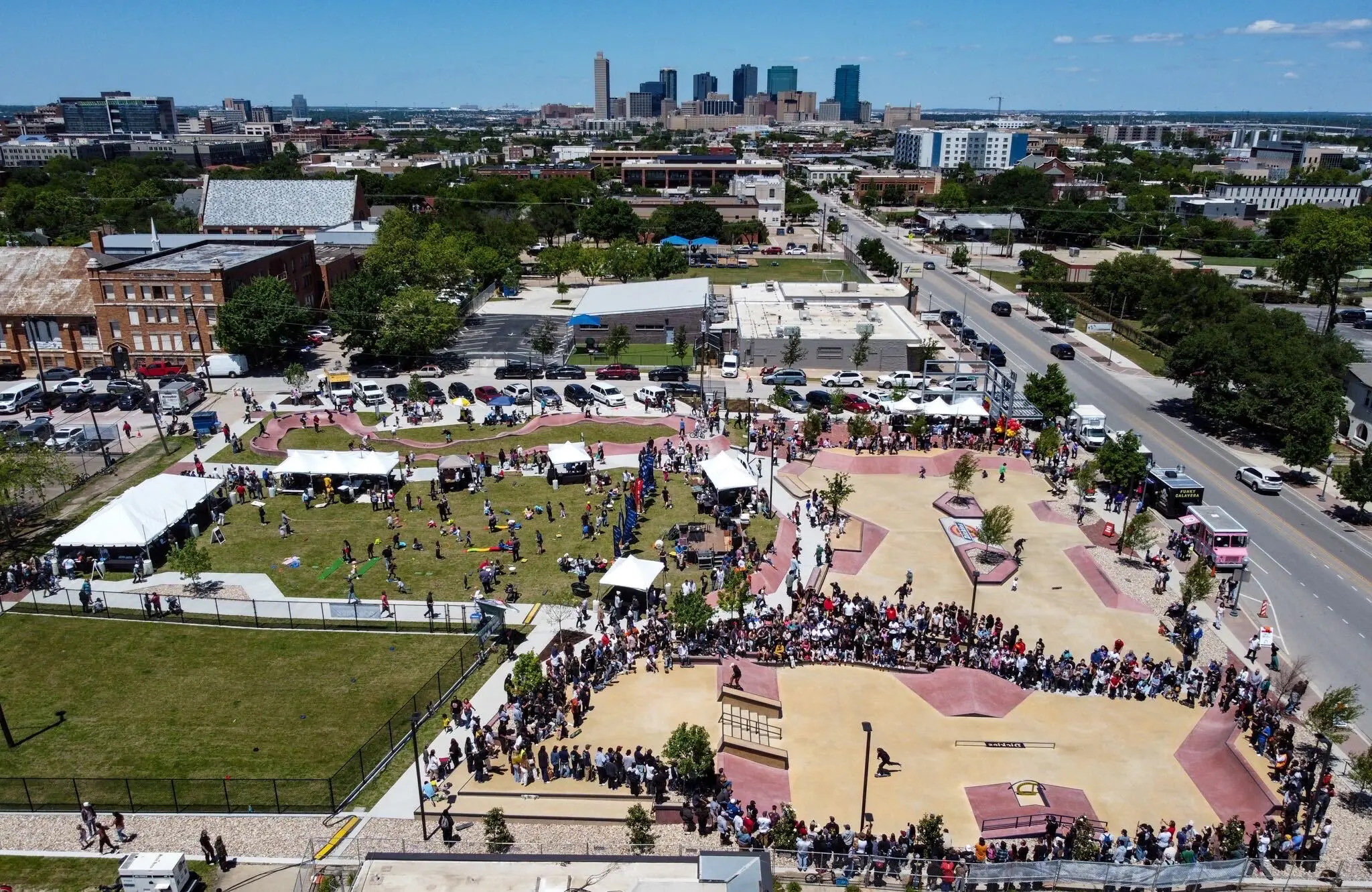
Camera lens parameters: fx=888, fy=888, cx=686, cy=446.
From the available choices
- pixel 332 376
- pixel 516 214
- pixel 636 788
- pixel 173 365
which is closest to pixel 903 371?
pixel 332 376

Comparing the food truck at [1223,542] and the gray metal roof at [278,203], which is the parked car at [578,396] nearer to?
the food truck at [1223,542]

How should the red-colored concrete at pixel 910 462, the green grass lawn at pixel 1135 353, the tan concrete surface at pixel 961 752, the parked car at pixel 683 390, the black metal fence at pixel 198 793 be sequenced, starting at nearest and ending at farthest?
the black metal fence at pixel 198 793, the tan concrete surface at pixel 961 752, the red-colored concrete at pixel 910 462, the parked car at pixel 683 390, the green grass lawn at pixel 1135 353

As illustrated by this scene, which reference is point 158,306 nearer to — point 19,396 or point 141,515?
point 19,396

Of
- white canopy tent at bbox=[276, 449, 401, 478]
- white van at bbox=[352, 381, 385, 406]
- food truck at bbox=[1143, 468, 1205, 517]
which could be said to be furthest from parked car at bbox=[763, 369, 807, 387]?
white canopy tent at bbox=[276, 449, 401, 478]

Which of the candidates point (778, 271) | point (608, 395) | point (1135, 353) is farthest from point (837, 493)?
point (778, 271)

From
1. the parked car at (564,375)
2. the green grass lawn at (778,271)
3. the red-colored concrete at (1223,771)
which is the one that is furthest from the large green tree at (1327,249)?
the parked car at (564,375)

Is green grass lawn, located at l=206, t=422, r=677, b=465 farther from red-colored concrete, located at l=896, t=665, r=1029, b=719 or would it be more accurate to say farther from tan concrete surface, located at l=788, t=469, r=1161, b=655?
red-colored concrete, located at l=896, t=665, r=1029, b=719

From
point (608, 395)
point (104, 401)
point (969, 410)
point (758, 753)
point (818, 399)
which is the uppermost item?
point (969, 410)
